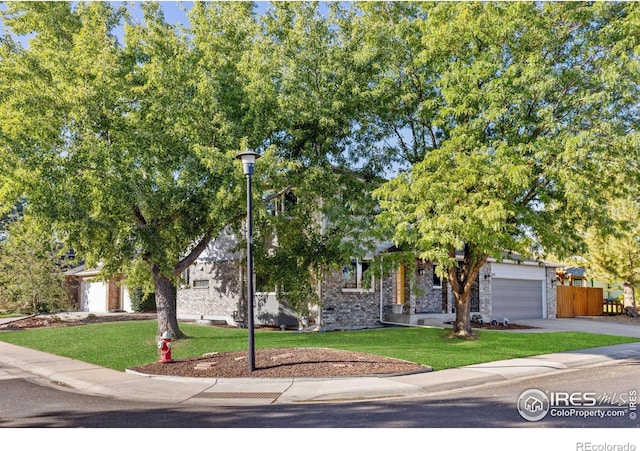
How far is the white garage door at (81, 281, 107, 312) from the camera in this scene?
114 feet

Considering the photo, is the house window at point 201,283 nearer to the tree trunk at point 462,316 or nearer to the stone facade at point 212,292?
the stone facade at point 212,292

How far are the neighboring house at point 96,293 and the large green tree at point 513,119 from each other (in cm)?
2365

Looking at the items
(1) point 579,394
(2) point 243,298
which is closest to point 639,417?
(1) point 579,394

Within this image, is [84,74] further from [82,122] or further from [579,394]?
[579,394]

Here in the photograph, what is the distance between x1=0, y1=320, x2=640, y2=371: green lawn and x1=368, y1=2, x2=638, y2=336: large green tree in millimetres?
2557

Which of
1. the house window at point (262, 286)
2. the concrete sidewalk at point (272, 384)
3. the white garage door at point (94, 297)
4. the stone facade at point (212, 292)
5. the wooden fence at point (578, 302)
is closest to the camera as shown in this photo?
the concrete sidewalk at point (272, 384)

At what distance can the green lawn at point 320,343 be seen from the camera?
13.4m

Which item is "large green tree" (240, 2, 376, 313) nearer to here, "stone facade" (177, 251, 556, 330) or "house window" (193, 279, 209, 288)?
"stone facade" (177, 251, 556, 330)

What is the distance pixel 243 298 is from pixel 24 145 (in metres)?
11.4

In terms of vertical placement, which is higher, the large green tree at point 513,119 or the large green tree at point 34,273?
the large green tree at point 513,119

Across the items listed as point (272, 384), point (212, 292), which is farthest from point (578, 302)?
point (272, 384)

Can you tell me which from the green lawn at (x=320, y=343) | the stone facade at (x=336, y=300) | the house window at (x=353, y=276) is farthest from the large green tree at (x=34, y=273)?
the house window at (x=353, y=276)

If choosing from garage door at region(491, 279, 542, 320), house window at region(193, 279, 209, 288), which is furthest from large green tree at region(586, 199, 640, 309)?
house window at region(193, 279, 209, 288)

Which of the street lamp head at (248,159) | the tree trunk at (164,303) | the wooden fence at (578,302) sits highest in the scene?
the street lamp head at (248,159)
